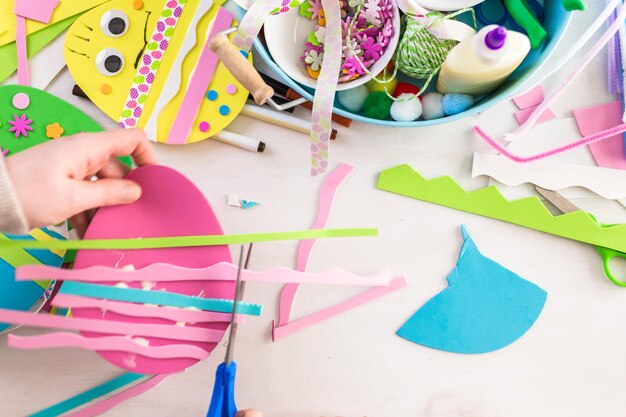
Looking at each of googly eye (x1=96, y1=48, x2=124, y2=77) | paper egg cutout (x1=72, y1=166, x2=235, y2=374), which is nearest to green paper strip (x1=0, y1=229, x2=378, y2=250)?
paper egg cutout (x1=72, y1=166, x2=235, y2=374)

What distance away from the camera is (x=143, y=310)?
0.49 metres

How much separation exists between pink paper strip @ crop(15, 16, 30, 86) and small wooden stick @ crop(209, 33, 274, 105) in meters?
0.26

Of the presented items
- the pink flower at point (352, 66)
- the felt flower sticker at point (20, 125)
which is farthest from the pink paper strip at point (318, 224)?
the felt flower sticker at point (20, 125)

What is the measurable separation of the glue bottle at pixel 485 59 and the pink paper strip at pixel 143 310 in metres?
0.33

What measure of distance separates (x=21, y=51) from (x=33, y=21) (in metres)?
0.04

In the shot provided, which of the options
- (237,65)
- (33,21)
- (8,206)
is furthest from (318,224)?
(33,21)

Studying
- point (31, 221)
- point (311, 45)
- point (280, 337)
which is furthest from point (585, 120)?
point (31, 221)

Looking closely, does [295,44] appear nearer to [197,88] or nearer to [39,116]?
[197,88]

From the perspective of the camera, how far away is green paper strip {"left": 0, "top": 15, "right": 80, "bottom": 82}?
0.64m

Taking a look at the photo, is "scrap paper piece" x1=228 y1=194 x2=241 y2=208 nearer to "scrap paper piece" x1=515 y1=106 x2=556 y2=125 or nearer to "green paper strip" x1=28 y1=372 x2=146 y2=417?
"green paper strip" x1=28 y1=372 x2=146 y2=417

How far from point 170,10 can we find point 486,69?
1.21 ft

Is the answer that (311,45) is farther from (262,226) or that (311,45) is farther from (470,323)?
(470,323)

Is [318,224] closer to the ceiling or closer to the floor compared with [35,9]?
closer to the floor

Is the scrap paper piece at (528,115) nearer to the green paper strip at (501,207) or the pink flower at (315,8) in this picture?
the green paper strip at (501,207)
